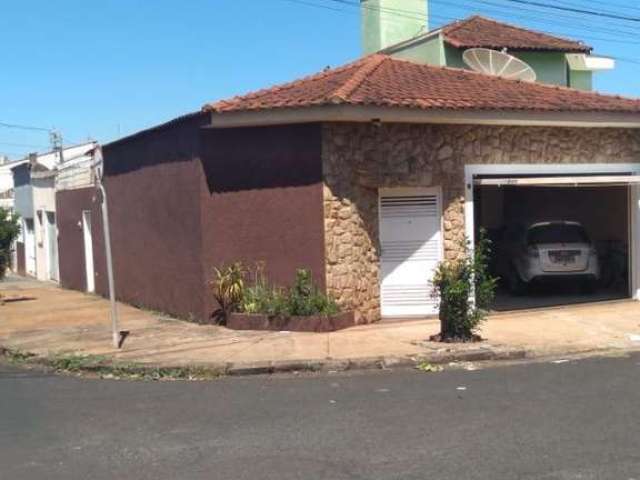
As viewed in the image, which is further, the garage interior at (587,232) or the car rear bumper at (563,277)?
the garage interior at (587,232)

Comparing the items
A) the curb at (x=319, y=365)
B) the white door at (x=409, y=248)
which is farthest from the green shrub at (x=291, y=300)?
the curb at (x=319, y=365)

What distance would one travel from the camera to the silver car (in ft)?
51.2

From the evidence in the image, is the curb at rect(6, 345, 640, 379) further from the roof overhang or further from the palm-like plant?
the roof overhang

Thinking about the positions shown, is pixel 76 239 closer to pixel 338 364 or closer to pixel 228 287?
pixel 228 287

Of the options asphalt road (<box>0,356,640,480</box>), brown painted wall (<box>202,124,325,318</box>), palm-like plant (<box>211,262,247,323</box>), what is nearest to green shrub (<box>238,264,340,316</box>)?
palm-like plant (<box>211,262,247,323</box>)

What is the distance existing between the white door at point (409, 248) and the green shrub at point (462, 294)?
2.57 m

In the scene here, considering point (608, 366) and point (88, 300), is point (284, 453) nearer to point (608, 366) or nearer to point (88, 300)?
point (608, 366)

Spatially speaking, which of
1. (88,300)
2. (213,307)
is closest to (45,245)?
(88,300)

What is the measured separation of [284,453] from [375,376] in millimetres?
3312

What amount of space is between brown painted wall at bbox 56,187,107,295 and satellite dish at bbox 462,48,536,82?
937 centimetres

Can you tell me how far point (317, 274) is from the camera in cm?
1283

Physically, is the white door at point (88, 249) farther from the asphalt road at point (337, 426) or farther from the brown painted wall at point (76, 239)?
the asphalt road at point (337, 426)

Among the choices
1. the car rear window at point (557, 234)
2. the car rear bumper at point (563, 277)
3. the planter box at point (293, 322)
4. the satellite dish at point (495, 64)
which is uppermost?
the satellite dish at point (495, 64)

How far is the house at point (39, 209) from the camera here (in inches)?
1102
